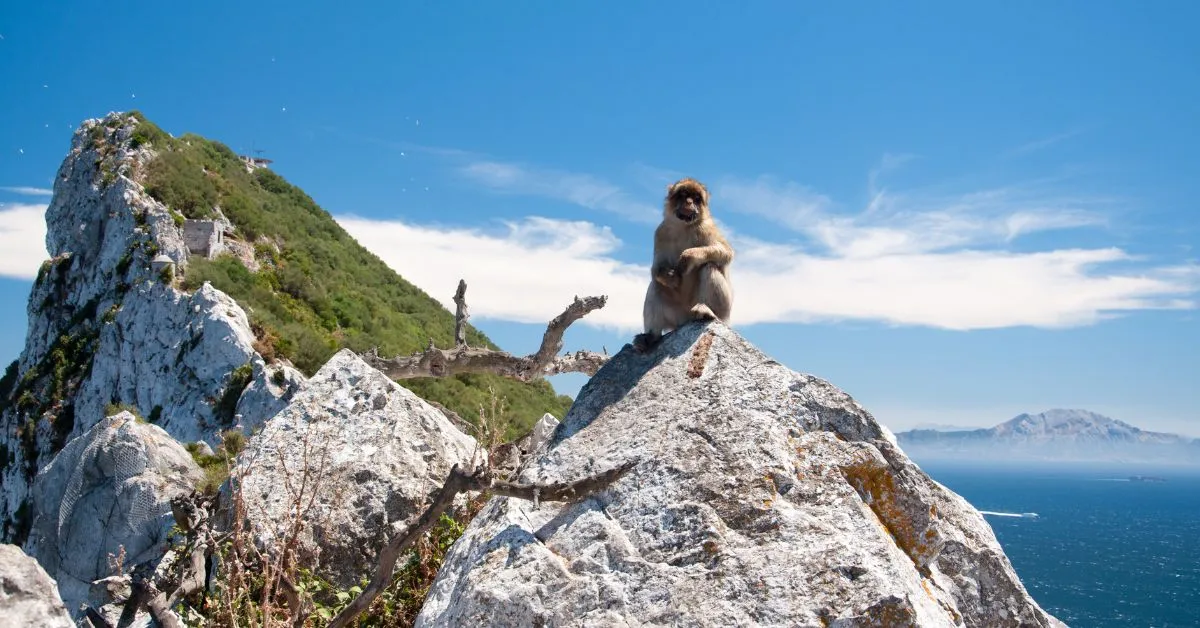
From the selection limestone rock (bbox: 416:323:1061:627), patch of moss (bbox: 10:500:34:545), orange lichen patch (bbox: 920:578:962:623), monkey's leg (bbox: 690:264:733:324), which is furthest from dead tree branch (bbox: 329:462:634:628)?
patch of moss (bbox: 10:500:34:545)

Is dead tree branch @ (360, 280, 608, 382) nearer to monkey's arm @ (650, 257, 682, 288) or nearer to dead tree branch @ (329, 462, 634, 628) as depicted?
monkey's arm @ (650, 257, 682, 288)

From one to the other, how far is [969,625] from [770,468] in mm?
1479

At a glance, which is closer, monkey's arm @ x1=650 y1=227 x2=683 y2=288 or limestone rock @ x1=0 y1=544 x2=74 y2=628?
limestone rock @ x1=0 y1=544 x2=74 y2=628

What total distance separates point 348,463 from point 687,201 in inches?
133

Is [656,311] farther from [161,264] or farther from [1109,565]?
[1109,565]

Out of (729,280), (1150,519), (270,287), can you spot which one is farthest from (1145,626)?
(1150,519)

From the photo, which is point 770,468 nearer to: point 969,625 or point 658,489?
point 658,489

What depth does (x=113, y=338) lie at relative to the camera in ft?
101

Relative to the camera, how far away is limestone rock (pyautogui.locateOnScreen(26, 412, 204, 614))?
30.7 ft

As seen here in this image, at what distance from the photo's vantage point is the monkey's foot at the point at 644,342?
5.42 m

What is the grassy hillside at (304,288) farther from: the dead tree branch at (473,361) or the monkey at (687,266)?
the monkey at (687,266)

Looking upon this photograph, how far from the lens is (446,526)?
16.5 feet

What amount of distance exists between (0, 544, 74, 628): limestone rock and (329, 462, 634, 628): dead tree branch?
126 cm

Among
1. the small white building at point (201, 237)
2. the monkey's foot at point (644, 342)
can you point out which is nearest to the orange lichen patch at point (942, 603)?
the monkey's foot at point (644, 342)
